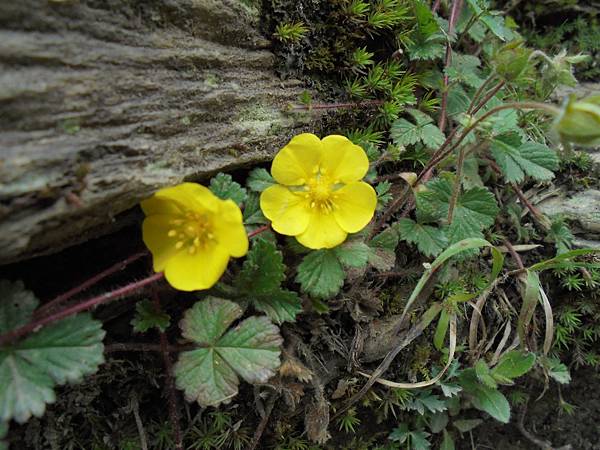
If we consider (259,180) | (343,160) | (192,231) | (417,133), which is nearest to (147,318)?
(192,231)

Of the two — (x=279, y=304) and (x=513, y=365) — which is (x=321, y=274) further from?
(x=513, y=365)

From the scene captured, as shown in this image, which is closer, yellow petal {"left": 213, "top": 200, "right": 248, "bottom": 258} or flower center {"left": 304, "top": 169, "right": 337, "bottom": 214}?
yellow petal {"left": 213, "top": 200, "right": 248, "bottom": 258}

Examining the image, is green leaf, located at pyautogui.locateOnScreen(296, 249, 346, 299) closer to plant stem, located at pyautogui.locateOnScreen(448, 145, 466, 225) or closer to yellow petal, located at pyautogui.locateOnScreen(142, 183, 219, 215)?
yellow petal, located at pyautogui.locateOnScreen(142, 183, 219, 215)

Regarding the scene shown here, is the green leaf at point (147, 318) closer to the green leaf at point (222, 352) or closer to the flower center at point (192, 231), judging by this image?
the green leaf at point (222, 352)

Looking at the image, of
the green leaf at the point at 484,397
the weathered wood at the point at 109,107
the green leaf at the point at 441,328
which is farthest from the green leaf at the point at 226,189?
the green leaf at the point at 484,397

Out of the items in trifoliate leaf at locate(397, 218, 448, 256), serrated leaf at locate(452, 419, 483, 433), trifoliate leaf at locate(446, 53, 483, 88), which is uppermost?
trifoliate leaf at locate(446, 53, 483, 88)

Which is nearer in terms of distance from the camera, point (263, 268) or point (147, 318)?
point (147, 318)

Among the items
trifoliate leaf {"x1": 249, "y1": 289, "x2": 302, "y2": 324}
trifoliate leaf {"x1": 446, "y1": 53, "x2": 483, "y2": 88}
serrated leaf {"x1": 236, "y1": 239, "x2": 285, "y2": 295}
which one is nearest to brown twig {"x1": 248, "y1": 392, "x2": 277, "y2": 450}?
trifoliate leaf {"x1": 249, "y1": 289, "x2": 302, "y2": 324}
